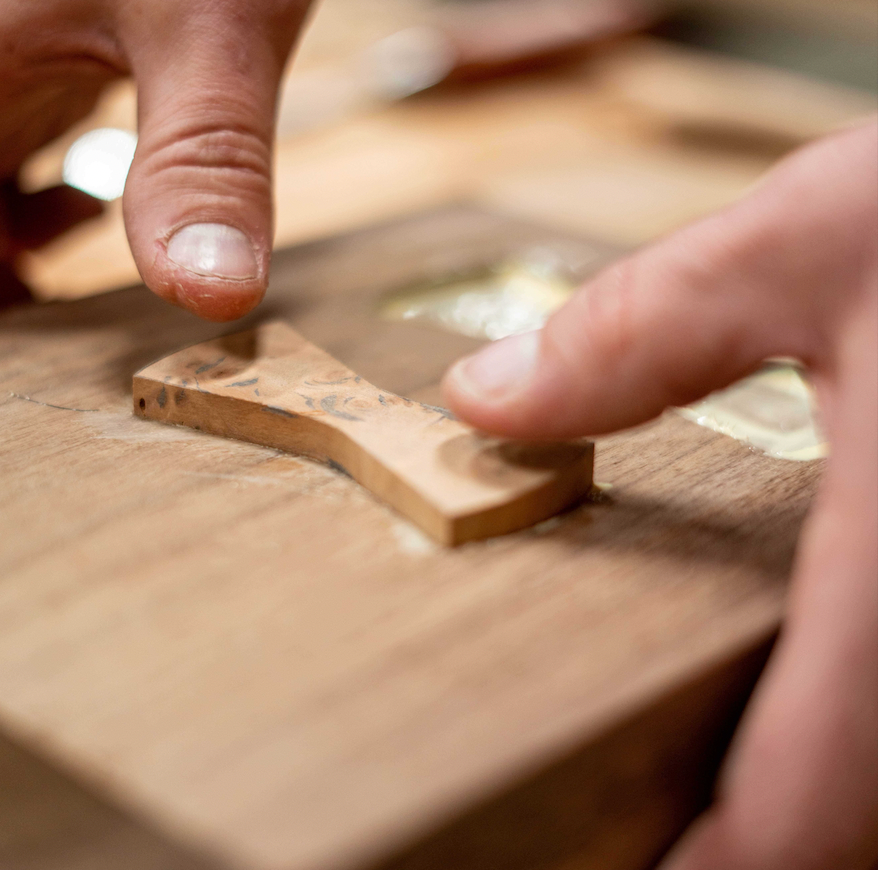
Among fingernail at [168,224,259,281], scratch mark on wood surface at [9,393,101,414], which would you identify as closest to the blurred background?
fingernail at [168,224,259,281]

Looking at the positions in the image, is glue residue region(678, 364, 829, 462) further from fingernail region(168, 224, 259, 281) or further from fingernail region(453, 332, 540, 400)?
fingernail region(168, 224, 259, 281)

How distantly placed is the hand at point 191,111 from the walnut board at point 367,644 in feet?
0.46

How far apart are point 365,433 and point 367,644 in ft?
0.52

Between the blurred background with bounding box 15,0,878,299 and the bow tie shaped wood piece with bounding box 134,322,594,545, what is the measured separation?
47 cm

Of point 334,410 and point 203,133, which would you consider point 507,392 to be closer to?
point 334,410

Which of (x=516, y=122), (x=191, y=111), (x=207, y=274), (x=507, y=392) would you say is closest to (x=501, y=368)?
(x=507, y=392)

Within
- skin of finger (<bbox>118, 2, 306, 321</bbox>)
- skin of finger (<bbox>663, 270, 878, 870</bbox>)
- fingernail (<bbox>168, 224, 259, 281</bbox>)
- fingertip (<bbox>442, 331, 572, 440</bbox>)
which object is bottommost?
skin of finger (<bbox>663, 270, 878, 870</bbox>)

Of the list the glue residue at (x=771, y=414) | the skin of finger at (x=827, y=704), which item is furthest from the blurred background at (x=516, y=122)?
the skin of finger at (x=827, y=704)

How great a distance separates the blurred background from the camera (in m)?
1.31

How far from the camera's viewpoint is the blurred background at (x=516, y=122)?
1311 millimetres

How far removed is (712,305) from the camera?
48 cm

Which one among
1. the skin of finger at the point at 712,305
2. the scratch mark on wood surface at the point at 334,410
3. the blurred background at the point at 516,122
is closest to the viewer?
the skin of finger at the point at 712,305

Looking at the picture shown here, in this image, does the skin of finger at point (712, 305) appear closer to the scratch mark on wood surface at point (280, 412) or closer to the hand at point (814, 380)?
the hand at point (814, 380)

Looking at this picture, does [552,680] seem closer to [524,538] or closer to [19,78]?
[524,538]
